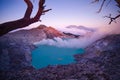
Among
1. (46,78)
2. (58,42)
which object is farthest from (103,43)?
(46,78)

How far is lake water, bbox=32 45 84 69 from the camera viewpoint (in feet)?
44.5

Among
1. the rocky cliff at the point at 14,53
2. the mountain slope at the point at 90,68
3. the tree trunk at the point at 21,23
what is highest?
the tree trunk at the point at 21,23

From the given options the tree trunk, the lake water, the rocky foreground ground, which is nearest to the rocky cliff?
→ the rocky foreground ground

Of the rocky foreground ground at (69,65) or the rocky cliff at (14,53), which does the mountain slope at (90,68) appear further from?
the rocky cliff at (14,53)

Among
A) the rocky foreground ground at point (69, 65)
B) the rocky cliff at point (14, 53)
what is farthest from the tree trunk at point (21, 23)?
the rocky cliff at point (14, 53)

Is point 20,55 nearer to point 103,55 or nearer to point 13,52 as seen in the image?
point 13,52

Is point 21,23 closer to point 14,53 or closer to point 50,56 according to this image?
point 50,56

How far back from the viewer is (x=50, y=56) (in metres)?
14.1

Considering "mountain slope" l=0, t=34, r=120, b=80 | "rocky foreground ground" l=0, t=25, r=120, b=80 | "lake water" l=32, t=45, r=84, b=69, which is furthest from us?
"lake water" l=32, t=45, r=84, b=69

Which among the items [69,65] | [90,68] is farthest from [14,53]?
[90,68]

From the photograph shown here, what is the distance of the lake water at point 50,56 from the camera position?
13.6 metres

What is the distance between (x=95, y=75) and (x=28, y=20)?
8.19 metres

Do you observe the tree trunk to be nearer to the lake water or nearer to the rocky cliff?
the lake water

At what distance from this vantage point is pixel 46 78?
10594 millimetres
